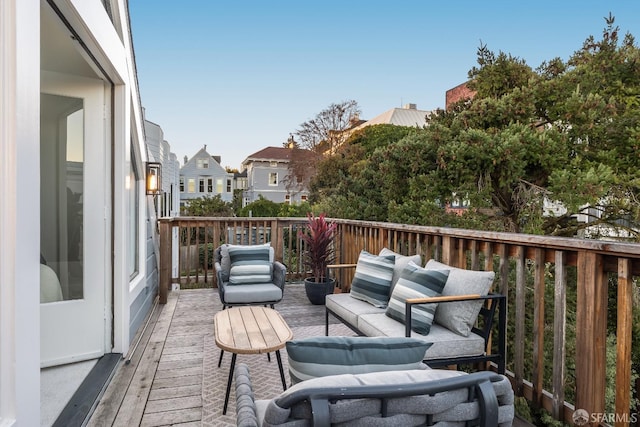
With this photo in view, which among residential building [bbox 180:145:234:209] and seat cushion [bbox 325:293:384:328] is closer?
seat cushion [bbox 325:293:384:328]

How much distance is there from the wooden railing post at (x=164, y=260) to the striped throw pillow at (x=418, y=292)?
11.4 ft

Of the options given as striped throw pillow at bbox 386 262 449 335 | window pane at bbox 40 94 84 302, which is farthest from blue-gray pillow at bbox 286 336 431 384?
window pane at bbox 40 94 84 302

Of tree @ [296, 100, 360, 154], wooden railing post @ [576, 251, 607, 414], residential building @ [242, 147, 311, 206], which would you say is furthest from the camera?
residential building @ [242, 147, 311, 206]

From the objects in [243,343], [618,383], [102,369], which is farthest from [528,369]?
[102,369]

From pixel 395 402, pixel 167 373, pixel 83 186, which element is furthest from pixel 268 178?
pixel 395 402

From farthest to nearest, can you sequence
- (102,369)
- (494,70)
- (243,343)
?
(494,70) → (102,369) → (243,343)

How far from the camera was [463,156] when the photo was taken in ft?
19.8

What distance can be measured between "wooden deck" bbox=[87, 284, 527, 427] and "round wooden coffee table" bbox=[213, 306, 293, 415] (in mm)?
348

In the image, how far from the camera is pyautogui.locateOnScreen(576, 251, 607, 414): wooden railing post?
6.18ft

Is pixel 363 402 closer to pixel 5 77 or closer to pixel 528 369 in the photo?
pixel 5 77

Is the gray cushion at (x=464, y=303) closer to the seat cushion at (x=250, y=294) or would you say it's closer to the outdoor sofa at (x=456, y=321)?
the outdoor sofa at (x=456, y=321)

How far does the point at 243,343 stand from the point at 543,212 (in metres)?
5.69

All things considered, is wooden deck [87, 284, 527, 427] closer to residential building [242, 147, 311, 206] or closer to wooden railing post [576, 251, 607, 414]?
wooden railing post [576, 251, 607, 414]

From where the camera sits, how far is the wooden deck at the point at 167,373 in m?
2.28
